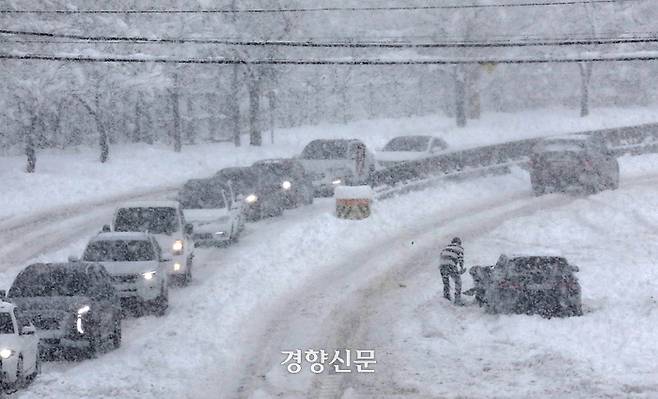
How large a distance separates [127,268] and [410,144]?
75.3ft

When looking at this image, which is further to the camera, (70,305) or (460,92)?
(460,92)

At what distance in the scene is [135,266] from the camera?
22.4m

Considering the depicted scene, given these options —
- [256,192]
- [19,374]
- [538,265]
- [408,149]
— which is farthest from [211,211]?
[408,149]

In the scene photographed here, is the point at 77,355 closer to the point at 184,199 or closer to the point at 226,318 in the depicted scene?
the point at 226,318

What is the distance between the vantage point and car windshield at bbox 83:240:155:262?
22.8 metres

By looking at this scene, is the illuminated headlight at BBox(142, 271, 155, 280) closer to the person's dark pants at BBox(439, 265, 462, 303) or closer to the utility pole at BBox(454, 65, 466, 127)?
the person's dark pants at BBox(439, 265, 462, 303)

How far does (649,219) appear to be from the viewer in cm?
3469

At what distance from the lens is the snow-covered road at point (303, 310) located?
56.6 feet

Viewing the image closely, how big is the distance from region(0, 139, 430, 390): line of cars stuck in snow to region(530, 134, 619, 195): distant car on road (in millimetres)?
5882

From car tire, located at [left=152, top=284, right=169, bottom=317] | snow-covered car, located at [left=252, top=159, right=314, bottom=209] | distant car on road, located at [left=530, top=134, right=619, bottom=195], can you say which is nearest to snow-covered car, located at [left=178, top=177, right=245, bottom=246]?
snow-covered car, located at [left=252, top=159, right=314, bottom=209]

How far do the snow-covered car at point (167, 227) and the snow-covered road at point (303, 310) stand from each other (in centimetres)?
56

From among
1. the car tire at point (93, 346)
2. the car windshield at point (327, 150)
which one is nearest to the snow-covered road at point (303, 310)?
the car tire at point (93, 346)

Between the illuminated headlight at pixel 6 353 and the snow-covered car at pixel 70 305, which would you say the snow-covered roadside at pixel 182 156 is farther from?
the illuminated headlight at pixel 6 353

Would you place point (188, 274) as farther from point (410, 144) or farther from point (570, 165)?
point (410, 144)
